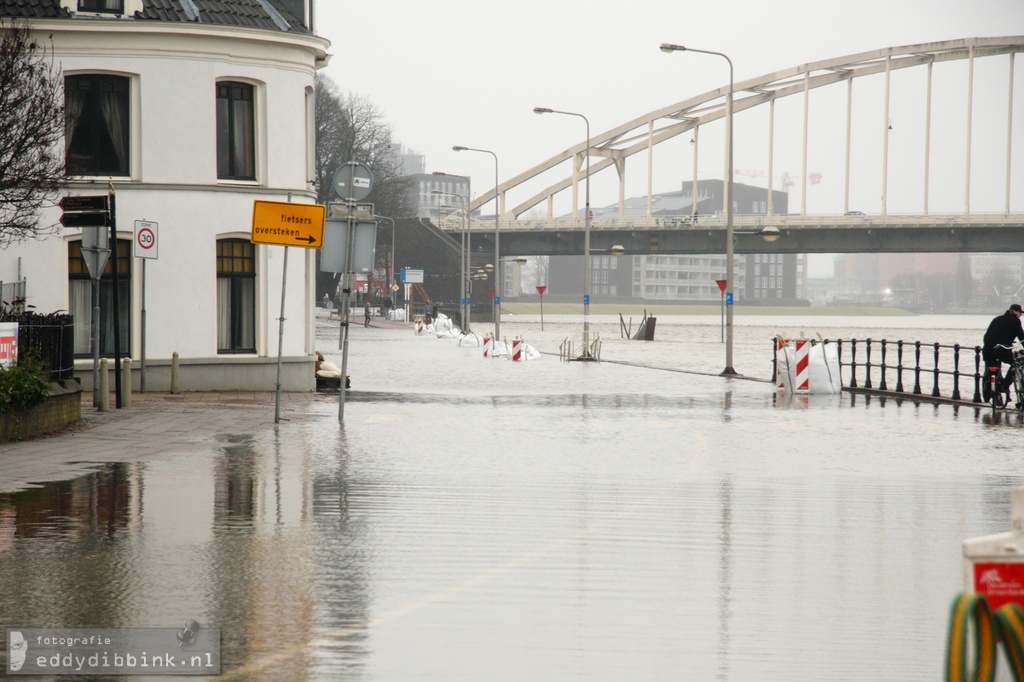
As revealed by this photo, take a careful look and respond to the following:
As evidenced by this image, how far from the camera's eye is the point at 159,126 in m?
23.2

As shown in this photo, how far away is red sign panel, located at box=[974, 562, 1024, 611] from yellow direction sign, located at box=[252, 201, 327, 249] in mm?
14623

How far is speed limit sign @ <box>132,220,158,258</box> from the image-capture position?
20.6 m

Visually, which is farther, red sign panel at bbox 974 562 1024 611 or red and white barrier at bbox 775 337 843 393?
red and white barrier at bbox 775 337 843 393

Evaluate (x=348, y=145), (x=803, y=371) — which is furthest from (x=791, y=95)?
(x=803, y=371)

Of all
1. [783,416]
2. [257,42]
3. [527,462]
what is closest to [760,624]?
[527,462]

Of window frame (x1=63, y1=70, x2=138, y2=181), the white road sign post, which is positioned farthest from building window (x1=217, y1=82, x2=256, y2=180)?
the white road sign post

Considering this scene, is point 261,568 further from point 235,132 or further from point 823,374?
point 823,374

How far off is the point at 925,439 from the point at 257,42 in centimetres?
1420

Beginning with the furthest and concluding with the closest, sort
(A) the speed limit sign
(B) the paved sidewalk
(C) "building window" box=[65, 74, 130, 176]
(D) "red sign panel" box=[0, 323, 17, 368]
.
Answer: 1. (C) "building window" box=[65, 74, 130, 176]
2. (A) the speed limit sign
3. (D) "red sign panel" box=[0, 323, 17, 368]
4. (B) the paved sidewalk

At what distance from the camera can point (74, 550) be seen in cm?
831

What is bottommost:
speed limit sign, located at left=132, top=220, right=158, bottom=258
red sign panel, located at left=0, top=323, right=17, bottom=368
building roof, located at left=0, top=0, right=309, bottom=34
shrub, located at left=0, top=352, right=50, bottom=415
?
shrub, located at left=0, top=352, right=50, bottom=415

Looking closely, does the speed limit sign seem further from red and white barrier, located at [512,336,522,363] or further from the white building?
red and white barrier, located at [512,336,522,363]

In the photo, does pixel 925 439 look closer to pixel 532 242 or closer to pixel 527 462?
pixel 527 462

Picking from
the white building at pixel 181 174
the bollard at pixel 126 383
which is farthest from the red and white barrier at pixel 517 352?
the bollard at pixel 126 383
